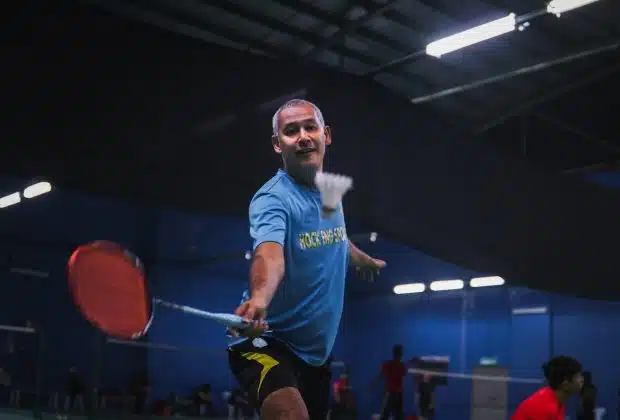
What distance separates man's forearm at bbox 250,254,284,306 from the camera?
2.14 metres

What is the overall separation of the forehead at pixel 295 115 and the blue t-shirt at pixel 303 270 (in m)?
0.16

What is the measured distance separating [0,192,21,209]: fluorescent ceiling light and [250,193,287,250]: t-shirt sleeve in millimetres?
10080

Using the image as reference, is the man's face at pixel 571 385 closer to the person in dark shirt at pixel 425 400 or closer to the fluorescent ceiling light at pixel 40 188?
the fluorescent ceiling light at pixel 40 188

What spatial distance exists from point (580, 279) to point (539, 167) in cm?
143

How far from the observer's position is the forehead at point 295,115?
263 centimetres

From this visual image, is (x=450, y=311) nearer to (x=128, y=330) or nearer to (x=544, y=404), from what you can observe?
(x=544, y=404)

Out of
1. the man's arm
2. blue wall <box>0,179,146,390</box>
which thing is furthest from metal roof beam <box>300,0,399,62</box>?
the man's arm

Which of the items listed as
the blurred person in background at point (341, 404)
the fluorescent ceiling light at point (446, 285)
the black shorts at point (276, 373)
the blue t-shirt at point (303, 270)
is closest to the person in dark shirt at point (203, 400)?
the blurred person in background at point (341, 404)

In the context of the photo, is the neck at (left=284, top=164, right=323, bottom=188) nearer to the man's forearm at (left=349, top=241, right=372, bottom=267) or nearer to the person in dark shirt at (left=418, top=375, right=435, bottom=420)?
the man's forearm at (left=349, top=241, right=372, bottom=267)

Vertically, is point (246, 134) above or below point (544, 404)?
above

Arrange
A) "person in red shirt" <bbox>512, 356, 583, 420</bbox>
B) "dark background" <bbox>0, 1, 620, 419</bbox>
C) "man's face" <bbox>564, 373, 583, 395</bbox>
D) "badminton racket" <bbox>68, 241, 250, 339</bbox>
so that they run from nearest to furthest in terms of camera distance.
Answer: "badminton racket" <bbox>68, 241, 250, 339</bbox> < "person in red shirt" <bbox>512, 356, 583, 420</bbox> < "man's face" <bbox>564, 373, 583, 395</bbox> < "dark background" <bbox>0, 1, 620, 419</bbox>

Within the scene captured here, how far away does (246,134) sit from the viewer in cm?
786

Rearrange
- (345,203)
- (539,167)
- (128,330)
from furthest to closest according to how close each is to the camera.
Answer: (539,167), (345,203), (128,330)

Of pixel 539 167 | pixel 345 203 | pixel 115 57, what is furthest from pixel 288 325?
pixel 539 167
